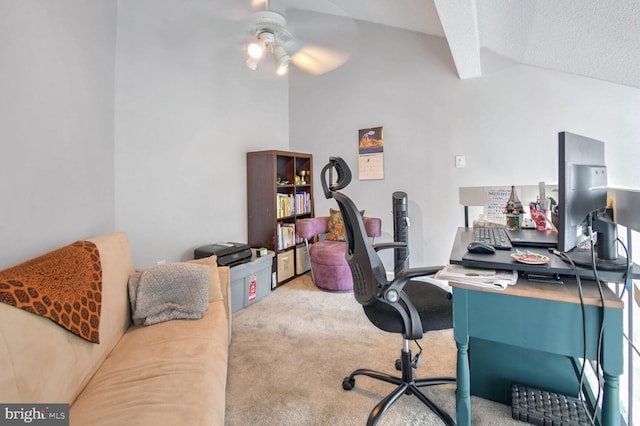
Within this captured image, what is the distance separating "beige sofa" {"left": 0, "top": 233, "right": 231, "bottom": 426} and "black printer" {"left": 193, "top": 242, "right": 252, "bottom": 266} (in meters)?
0.96

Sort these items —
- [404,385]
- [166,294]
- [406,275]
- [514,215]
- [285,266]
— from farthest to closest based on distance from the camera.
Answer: [285,266] < [514,215] < [166,294] < [404,385] < [406,275]

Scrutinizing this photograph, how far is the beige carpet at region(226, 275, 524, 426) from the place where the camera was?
54.9 inches

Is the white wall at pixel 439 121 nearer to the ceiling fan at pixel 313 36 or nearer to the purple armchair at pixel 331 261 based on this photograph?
the ceiling fan at pixel 313 36

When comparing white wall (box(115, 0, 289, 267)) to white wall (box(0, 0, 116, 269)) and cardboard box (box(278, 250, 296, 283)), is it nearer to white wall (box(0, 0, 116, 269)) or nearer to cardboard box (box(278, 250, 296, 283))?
white wall (box(0, 0, 116, 269))

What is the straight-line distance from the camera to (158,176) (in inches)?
96.0

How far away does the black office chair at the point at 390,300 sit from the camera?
48.9 inches

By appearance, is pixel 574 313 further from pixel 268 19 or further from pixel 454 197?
pixel 268 19

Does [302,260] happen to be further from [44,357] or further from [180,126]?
[44,357]

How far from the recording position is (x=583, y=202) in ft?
3.14

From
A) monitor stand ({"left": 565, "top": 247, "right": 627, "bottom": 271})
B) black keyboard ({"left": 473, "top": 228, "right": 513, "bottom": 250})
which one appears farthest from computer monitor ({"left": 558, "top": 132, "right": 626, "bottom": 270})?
black keyboard ({"left": 473, "top": 228, "right": 513, "bottom": 250})

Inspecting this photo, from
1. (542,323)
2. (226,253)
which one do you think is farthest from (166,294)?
(542,323)

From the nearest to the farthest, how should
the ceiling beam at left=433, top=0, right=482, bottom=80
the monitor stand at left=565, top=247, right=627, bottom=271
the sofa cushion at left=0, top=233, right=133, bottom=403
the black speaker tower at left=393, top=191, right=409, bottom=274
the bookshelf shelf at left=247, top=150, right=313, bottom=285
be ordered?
the sofa cushion at left=0, top=233, right=133, bottom=403, the monitor stand at left=565, top=247, right=627, bottom=271, the ceiling beam at left=433, top=0, right=482, bottom=80, the black speaker tower at left=393, top=191, right=409, bottom=274, the bookshelf shelf at left=247, top=150, right=313, bottom=285

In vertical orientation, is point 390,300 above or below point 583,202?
below

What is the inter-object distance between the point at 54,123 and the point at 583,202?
2.38 m
